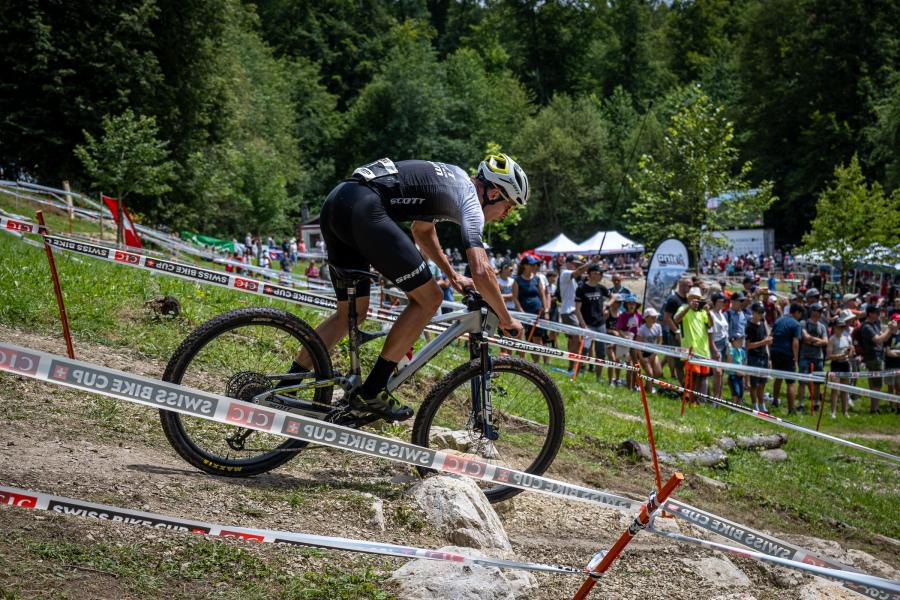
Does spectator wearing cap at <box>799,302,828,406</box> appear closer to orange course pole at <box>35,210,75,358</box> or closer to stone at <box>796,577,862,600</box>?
stone at <box>796,577,862,600</box>

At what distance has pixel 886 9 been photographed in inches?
2211

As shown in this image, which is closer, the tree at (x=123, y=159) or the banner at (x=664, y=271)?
the banner at (x=664, y=271)

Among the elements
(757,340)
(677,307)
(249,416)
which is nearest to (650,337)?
(677,307)

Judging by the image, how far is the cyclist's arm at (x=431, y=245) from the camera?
5.73 meters

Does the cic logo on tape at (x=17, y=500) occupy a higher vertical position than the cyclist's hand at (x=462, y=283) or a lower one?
lower

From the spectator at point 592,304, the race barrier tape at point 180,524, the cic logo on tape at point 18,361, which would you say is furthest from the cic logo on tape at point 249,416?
the spectator at point 592,304

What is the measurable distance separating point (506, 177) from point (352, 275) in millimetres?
1239

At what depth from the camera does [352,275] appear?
5.28m

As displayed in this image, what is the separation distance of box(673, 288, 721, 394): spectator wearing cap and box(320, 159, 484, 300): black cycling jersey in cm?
953

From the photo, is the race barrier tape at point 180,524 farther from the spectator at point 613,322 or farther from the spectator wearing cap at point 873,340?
the spectator wearing cap at point 873,340

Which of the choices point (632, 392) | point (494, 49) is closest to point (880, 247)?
point (632, 392)

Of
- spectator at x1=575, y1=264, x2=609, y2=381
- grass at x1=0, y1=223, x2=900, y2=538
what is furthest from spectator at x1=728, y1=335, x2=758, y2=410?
spectator at x1=575, y1=264, x2=609, y2=381

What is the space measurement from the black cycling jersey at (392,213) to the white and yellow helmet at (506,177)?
22cm

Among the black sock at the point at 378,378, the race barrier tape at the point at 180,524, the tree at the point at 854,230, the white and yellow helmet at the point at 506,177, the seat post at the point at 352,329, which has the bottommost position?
the race barrier tape at the point at 180,524
